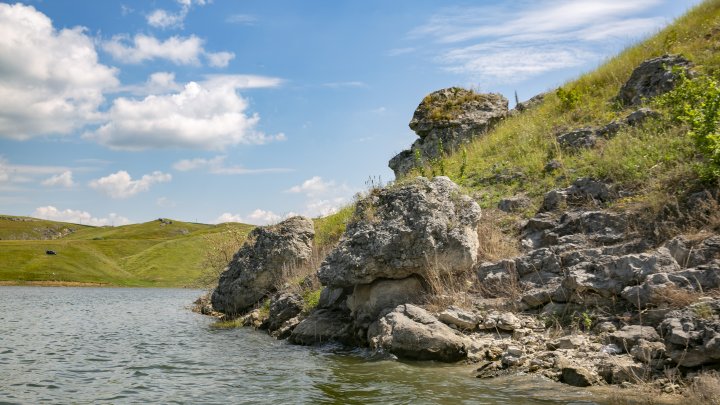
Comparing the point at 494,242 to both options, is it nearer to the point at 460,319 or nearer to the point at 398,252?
the point at 398,252

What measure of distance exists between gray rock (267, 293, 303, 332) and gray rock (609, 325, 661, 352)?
13890 millimetres

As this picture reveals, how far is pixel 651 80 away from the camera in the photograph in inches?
934

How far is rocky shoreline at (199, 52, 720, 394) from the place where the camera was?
10.3m

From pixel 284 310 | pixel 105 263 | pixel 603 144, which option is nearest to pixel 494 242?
pixel 603 144

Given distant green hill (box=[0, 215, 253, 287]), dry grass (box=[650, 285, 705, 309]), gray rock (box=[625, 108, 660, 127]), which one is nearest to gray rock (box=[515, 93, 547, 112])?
gray rock (box=[625, 108, 660, 127])

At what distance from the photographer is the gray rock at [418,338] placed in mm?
13086

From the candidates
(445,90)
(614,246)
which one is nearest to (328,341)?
(614,246)

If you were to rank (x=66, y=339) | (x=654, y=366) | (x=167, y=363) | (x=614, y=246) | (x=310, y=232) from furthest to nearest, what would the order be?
(x=310, y=232), (x=66, y=339), (x=167, y=363), (x=614, y=246), (x=654, y=366)

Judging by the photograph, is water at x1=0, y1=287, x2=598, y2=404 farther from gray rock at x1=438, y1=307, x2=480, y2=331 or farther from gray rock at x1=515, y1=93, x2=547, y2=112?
gray rock at x1=515, y1=93, x2=547, y2=112

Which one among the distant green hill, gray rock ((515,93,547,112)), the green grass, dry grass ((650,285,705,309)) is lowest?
the distant green hill

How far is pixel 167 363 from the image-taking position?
608 inches

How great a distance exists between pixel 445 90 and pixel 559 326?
26469 mm

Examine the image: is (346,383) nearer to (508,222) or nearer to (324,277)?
(324,277)

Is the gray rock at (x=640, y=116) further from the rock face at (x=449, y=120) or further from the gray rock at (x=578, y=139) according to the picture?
the rock face at (x=449, y=120)
